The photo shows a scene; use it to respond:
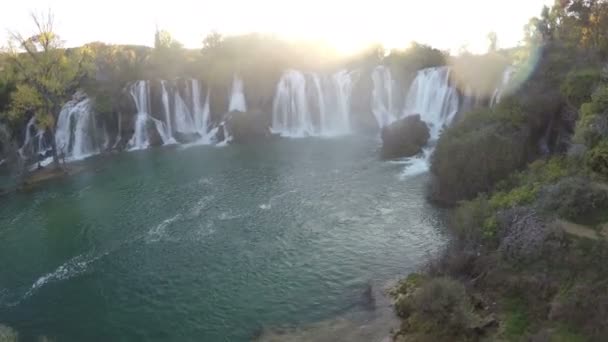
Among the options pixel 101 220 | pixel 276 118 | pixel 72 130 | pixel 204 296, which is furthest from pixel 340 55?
pixel 204 296

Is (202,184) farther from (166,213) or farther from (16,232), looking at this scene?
(16,232)

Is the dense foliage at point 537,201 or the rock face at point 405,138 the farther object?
the rock face at point 405,138

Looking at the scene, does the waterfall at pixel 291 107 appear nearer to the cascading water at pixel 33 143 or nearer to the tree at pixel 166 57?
the tree at pixel 166 57

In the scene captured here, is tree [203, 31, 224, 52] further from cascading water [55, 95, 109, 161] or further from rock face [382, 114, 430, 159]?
rock face [382, 114, 430, 159]

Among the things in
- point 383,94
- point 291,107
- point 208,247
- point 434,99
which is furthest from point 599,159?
point 291,107

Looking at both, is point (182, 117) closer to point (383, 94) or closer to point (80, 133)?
point (80, 133)

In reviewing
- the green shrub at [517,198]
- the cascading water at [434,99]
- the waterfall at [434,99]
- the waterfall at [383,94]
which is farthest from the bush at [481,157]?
the waterfall at [383,94]
